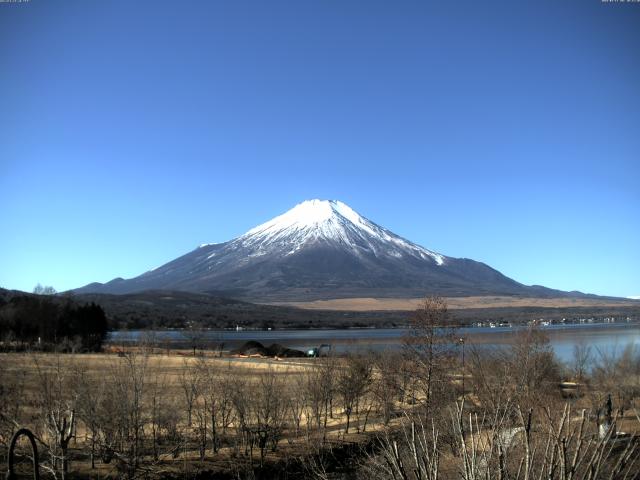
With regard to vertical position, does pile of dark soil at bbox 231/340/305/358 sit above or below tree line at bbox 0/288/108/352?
below

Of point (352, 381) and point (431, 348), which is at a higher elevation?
point (431, 348)

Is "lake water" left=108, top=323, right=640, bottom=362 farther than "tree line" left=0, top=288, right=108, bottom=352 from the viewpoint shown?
No

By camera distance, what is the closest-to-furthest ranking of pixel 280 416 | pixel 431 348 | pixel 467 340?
pixel 431 348
pixel 280 416
pixel 467 340

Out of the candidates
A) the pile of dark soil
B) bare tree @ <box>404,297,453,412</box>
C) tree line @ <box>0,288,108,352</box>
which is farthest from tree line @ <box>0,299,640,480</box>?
tree line @ <box>0,288,108,352</box>

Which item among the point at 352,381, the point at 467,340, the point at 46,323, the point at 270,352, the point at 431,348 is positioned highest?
the point at 431,348

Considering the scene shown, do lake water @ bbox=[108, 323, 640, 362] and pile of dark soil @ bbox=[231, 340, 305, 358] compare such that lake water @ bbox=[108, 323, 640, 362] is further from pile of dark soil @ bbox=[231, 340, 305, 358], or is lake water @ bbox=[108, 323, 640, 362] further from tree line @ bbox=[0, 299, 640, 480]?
pile of dark soil @ bbox=[231, 340, 305, 358]

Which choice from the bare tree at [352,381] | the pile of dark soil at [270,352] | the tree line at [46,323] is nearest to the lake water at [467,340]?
the bare tree at [352,381]

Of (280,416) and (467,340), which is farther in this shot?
(467,340)

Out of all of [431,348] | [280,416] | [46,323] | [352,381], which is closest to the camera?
[431,348]

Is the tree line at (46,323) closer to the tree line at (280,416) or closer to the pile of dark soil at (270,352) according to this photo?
the pile of dark soil at (270,352)

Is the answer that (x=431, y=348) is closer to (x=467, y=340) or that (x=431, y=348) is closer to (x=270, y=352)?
(x=467, y=340)

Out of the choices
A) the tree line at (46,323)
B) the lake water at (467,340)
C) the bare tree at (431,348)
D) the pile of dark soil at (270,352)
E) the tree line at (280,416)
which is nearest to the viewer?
the tree line at (280,416)

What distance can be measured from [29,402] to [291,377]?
19.8m

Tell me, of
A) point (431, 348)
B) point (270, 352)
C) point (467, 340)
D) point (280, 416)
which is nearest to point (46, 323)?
point (270, 352)
